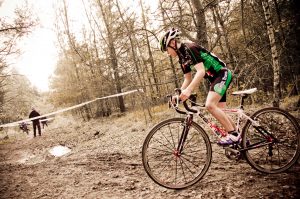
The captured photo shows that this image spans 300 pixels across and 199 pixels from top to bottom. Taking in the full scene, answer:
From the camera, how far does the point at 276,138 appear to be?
3879 millimetres

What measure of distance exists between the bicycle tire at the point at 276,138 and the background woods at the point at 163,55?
11.4 feet

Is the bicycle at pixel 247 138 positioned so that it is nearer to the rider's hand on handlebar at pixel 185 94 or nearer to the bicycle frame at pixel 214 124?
the bicycle frame at pixel 214 124

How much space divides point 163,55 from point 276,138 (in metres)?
18.4

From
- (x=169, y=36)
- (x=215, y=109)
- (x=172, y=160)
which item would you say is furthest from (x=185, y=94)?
(x=172, y=160)

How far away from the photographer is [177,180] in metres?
4.15

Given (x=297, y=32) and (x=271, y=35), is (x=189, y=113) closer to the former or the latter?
(x=271, y=35)

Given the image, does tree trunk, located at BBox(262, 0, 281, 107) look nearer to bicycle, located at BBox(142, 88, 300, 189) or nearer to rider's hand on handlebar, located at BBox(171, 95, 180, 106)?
bicycle, located at BBox(142, 88, 300, 189)

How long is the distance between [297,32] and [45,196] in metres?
11.1

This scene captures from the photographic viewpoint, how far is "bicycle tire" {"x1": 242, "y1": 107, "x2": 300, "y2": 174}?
3.76 metres

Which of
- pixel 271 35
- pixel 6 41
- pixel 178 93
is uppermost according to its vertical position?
pixel 6 41

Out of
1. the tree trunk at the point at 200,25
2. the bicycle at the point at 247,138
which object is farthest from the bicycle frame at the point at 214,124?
the tree trunk at the point at 200,25

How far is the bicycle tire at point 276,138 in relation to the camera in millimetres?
3762

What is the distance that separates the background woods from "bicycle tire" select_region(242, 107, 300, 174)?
3.49 metres

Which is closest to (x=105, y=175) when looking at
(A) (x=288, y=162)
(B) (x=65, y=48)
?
(A) (x=288, y=162)
